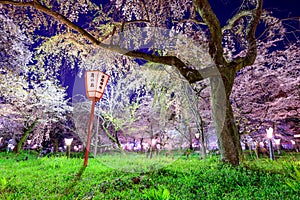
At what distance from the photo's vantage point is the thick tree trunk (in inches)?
192

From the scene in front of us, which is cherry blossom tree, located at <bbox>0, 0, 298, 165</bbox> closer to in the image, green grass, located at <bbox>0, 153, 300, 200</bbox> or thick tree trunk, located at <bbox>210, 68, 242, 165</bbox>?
thick tree trunk, located at <bbox>210, 68, 242, 165</bbox>

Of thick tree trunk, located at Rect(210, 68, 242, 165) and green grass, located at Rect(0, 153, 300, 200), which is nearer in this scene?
green grass, located at Rect(0, 153, 300, 200)

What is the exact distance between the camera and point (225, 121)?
4.96 meters

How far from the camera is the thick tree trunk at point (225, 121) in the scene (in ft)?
16.0

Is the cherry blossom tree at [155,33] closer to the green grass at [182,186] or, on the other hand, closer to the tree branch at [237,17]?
the tree branch at [237,17]

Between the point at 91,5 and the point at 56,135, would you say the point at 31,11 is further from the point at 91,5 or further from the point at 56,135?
the point at 56,135

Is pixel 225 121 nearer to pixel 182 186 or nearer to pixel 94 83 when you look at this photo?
pixel 182 186

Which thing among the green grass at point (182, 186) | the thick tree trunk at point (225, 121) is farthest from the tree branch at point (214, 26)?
the green grass at point (182, 186)

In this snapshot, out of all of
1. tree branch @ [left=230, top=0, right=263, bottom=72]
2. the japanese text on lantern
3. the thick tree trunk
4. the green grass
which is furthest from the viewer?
tree branch @ [left=230, top=0, right=263, bottom=72]

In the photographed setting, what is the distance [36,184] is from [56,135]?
2689cm

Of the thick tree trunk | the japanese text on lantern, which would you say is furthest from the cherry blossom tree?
the japanese text on lantern

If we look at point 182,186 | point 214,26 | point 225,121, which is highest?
point 214,26

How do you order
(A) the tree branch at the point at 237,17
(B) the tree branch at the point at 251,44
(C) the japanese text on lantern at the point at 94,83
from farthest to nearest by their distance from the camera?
(A) the tree branch at the point at 237,17, (B) the tree branch at the point at 251,44, (C) the japanese text on lantern at the point at 94,83

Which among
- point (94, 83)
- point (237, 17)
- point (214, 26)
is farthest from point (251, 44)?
point (94, 83)
